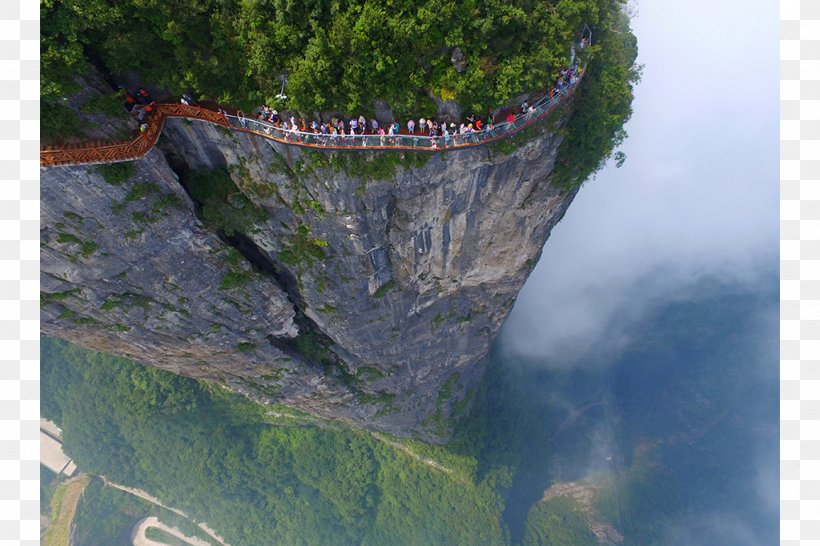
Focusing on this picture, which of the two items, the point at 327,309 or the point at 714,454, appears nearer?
the point at 327,309

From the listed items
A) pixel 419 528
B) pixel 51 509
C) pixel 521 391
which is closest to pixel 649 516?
pixel 521 391

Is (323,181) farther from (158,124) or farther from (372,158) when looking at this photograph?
(158,124)

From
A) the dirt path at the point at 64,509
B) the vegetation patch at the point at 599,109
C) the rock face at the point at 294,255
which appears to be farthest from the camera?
the dirt path at the point at 64,509

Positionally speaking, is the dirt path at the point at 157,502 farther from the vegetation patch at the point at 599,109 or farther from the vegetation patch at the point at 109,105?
the vegetation patch at the point at 599,109

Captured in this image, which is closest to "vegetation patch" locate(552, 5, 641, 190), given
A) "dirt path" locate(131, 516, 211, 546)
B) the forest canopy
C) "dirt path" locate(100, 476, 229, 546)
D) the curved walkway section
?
the curved walkway section

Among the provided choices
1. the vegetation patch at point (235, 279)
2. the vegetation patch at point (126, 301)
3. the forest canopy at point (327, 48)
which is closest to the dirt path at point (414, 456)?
the vegetation patch at point (235, 279)
